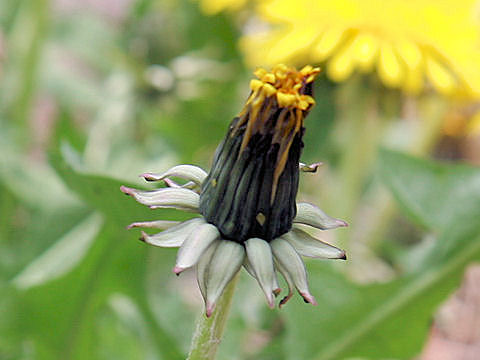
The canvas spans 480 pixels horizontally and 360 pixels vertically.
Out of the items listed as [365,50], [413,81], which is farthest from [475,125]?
[365,50]

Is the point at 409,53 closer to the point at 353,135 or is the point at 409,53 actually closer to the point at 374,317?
the point at 353,135

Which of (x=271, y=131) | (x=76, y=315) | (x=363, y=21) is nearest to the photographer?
(x=271, y=131)

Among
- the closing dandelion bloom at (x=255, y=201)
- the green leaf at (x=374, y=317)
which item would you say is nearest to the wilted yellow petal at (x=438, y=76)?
the green leaf at (x=374, y=317)

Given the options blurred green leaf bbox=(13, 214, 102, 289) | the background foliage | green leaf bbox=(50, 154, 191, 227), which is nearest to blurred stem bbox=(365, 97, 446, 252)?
the background foliage

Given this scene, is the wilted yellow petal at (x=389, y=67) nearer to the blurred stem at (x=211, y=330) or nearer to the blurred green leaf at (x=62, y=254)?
the blurred green leaf at (x=62, y=254)

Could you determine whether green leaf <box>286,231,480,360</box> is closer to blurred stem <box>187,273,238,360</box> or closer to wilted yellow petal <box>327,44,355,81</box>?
wilted yellow petal <box>327,44,355,81</box>

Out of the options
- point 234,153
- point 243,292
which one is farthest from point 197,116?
point 234,153

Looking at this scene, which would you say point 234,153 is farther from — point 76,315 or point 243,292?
point 243,292
